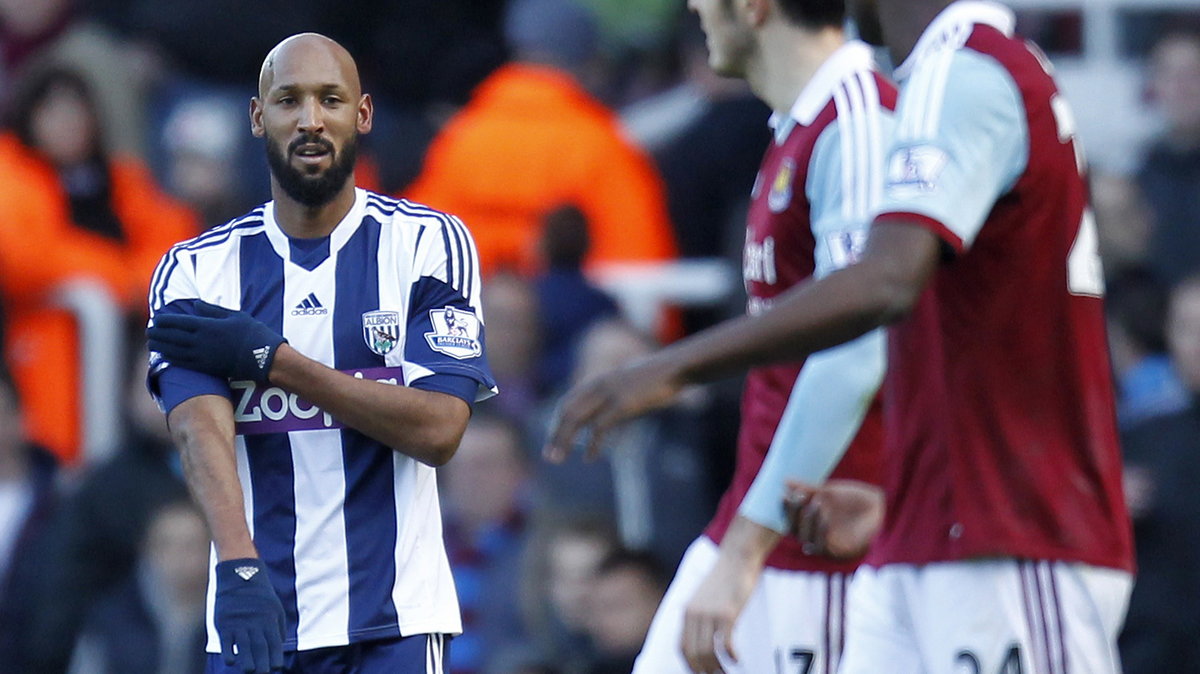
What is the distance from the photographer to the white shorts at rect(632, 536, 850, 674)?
5004 mm


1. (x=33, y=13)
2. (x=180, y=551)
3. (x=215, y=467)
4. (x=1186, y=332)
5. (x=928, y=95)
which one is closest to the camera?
(x=928, y=95)

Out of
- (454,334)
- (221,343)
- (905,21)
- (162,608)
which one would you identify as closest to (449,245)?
(454,334)

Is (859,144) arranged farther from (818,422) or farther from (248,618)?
(248,618)

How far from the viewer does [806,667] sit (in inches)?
197

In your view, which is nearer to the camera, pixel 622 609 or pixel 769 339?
pixel 769 339

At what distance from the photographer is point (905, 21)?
13.8 feet

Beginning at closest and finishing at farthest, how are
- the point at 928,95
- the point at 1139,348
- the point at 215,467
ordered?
the point at 928,95 → the point at 215,467 → the point at 1139,348

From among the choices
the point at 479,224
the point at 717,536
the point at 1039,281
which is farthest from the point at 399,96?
the point at 1039,281

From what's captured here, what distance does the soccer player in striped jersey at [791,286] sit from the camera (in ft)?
15.4

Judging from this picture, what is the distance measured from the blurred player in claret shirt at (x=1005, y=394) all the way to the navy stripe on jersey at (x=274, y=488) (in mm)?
1275

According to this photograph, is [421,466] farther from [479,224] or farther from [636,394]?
[479,224]

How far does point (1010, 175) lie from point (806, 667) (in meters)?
1.58

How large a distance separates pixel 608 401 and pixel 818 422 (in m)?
1.38

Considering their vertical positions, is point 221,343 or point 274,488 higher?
point 221,343
